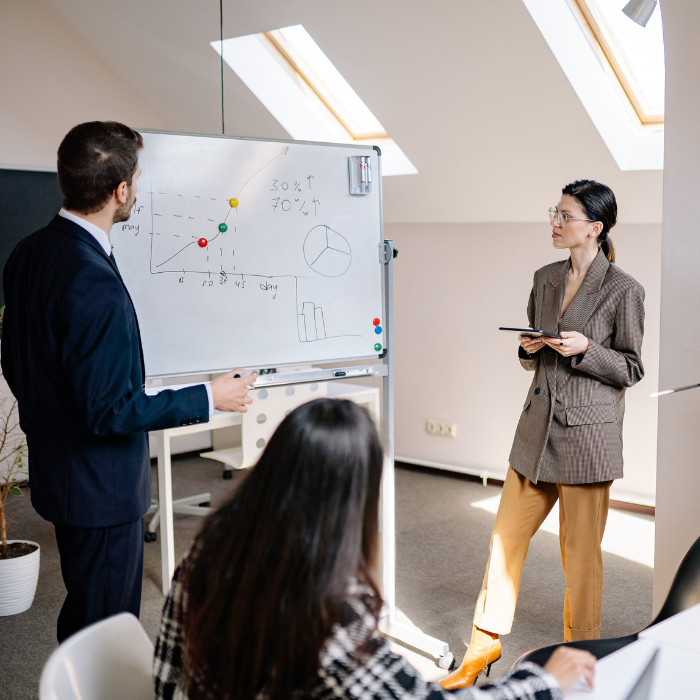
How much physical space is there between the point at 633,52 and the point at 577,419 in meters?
1.94

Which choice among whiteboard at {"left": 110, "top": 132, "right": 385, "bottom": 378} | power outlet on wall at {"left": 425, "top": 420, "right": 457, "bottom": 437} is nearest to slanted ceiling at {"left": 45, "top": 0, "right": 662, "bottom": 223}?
whiteboard at {"left": 110, "top": 132, "right": 385, "bottom": 378}

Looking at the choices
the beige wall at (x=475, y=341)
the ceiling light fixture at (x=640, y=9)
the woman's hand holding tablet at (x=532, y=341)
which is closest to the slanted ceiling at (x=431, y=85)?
the beige wall at (x=475, y=341)

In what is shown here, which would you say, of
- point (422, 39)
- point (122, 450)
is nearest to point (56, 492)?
point (122, 450)

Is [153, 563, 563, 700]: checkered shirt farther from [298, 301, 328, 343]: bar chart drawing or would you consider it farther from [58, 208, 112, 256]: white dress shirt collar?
[298, 301, 328, 343]: bar chart drawing

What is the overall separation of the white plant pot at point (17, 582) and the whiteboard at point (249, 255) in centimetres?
108

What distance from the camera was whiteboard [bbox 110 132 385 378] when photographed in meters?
2.23

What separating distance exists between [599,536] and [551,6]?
206 cm

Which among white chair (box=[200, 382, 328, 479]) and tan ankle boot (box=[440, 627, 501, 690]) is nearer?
tan ankle boot (box=[440, 627, 501, 690])

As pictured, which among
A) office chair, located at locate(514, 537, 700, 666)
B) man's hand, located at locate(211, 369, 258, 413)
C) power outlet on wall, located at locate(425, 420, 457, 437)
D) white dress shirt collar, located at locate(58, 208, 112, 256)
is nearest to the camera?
office chair, located at locate(514, 537, 700, 666)

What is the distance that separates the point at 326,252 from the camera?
2.51 metres

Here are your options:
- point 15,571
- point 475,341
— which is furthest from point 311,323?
point 475,341

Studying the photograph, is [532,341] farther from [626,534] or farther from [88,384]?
[626,534]

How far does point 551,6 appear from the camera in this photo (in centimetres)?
294

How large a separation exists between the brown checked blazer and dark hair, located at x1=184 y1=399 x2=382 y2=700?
4.61 ft
